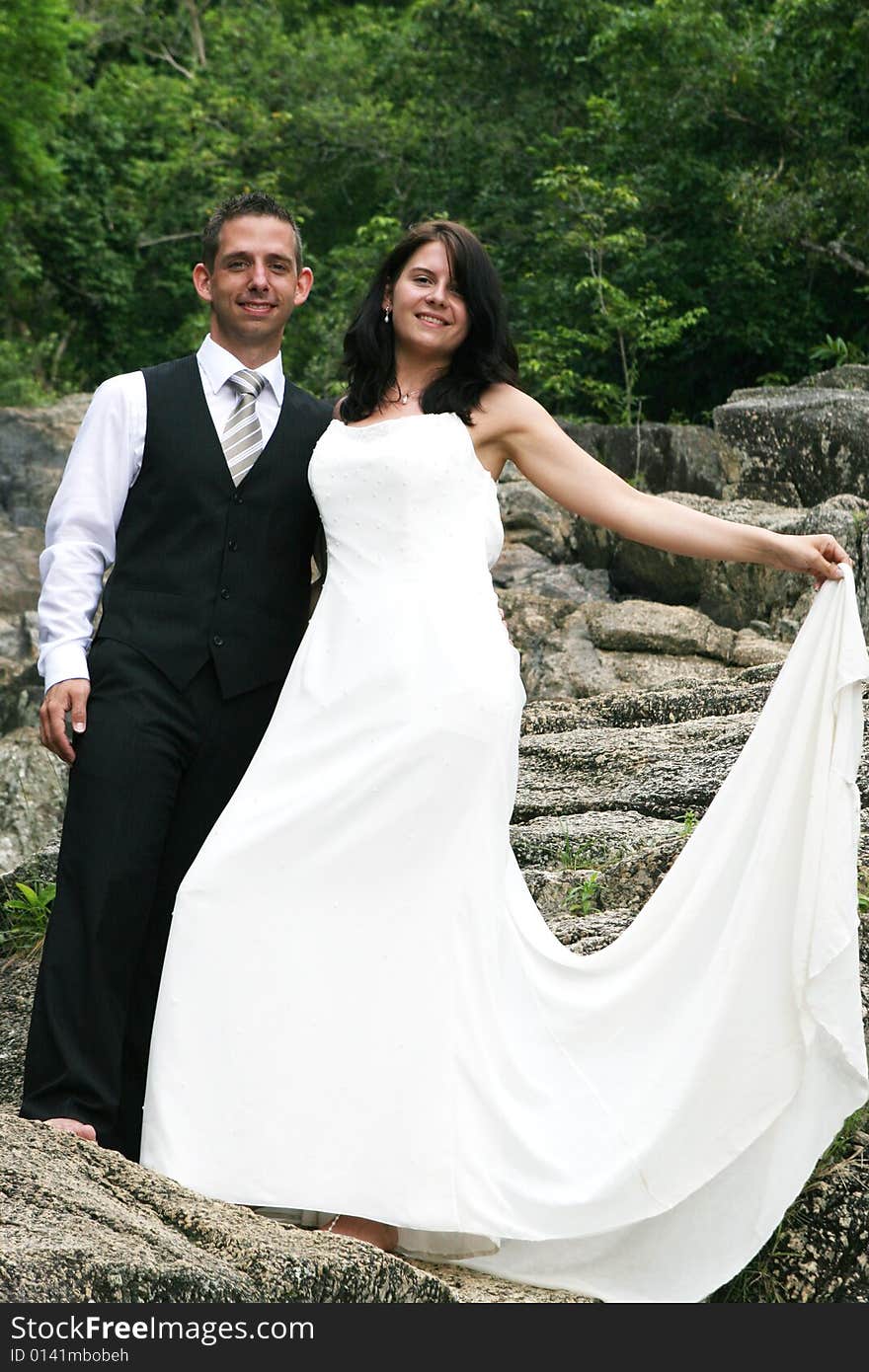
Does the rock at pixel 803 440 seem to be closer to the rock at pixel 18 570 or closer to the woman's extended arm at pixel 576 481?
the rock at pixel 18 570

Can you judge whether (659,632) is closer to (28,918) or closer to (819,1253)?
(28,918)

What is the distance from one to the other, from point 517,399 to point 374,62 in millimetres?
22880

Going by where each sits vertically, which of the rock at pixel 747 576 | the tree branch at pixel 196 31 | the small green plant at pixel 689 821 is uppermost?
the tree branch at pixel 196 31

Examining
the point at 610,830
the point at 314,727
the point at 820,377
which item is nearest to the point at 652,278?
the point at 820,377

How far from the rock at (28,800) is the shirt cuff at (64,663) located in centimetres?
335

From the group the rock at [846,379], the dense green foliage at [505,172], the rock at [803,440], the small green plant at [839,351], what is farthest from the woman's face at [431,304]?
the small green plant at [839,351]

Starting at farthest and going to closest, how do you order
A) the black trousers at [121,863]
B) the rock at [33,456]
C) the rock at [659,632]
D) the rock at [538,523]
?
1. the rock at [33,456]
2. the rock at [538,523]
3. the rock at [659,632]
4. the black trousers at [121,863]

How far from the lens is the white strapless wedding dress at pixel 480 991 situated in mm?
3256

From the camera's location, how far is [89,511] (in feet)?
12.0

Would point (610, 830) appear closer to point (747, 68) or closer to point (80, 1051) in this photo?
point (80, 1051)

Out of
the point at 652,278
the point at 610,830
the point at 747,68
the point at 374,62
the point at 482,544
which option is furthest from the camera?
the point at 374,62

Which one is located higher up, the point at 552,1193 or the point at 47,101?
the point at 47,101

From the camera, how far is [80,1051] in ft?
11.2

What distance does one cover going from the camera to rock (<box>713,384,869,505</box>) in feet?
44.6
